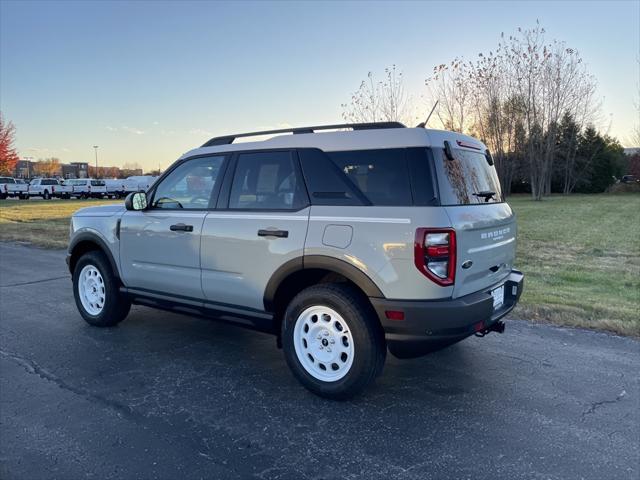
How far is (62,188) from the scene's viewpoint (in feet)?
144

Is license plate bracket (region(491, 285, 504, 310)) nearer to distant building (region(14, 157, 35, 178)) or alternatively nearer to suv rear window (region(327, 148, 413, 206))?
suv rear window (region(327, 148, 413, 206))

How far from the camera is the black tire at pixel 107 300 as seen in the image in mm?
5180

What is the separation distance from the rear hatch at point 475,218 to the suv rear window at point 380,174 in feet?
0.79

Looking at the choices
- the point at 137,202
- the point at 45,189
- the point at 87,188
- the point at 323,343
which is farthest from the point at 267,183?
the point at 87,188

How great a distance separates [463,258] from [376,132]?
111 cm

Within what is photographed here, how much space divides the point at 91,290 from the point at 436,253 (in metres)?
4.08

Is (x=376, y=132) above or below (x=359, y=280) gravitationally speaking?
above

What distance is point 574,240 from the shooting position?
13.5 meters

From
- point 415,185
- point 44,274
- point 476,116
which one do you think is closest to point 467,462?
point 415,185

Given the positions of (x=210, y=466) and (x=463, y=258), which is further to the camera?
(x=463, y=258)

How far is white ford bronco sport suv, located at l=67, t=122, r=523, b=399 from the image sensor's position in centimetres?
326

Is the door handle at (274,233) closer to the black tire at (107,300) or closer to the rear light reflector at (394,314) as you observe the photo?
the rear light reflector at (394,314)

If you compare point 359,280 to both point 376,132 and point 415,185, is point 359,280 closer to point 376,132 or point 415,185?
point 415,185

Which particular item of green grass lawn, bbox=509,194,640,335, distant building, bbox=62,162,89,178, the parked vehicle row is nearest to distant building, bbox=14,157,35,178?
distant building, bbox=62,162,89,178
